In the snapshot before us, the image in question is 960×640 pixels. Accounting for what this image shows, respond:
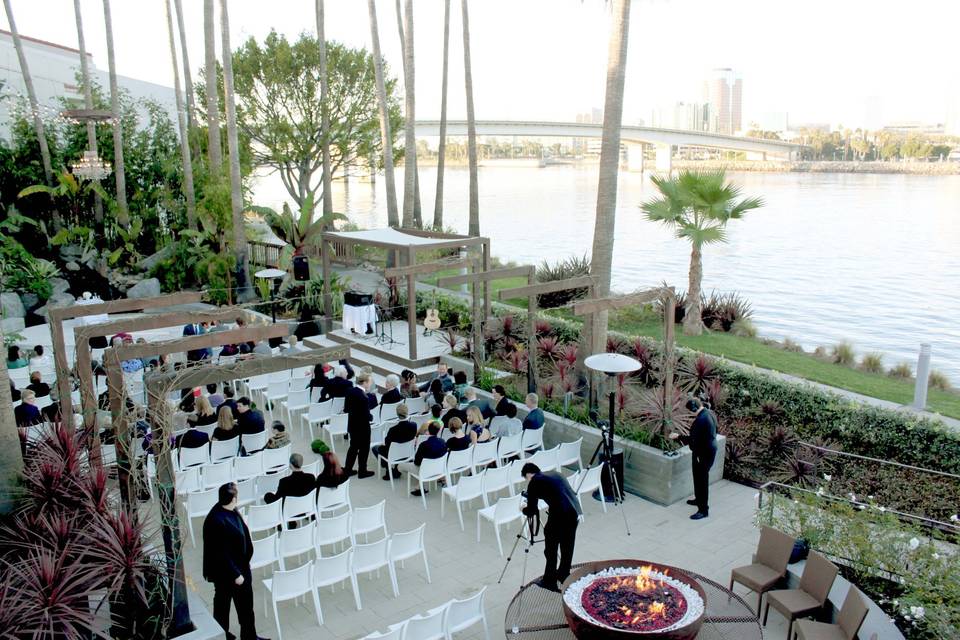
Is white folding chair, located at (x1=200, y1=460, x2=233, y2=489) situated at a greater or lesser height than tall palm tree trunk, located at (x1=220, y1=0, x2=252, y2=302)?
lesser

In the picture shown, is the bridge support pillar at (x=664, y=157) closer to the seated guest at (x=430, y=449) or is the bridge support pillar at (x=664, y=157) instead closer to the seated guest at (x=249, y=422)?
the seated guest at (x=249, y=422)

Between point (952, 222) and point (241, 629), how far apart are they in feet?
230

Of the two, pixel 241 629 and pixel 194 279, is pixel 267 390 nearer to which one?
pixel 241 629

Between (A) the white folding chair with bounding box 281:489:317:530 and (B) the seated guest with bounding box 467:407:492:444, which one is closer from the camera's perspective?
(A) the white folding chair with bounding box 281:489:317:530

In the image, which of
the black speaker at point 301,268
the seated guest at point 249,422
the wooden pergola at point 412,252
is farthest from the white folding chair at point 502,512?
the black speaker at point 301,268

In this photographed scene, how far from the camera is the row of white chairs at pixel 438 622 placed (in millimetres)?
6070

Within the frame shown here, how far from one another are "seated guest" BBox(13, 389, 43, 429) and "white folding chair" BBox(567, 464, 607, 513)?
286 inches

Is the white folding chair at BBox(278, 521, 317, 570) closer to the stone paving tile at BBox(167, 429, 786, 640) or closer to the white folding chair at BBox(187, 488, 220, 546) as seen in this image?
the stone paving tile at BBox(167, 429, 786, 640)

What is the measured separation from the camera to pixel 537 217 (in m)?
67.5

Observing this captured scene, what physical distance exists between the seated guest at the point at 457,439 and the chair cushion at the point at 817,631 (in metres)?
4.92

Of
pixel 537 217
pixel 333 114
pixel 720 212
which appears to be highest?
pixel 333 114

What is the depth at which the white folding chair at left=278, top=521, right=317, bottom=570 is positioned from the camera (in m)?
8.04

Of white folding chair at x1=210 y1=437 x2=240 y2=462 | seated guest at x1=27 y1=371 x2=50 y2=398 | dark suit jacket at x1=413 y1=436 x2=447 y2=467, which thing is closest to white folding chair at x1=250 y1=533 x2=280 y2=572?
dark suit jacket at x1=413 y1=436 x2=447 y2=467

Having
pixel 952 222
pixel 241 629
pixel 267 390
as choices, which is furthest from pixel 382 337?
pixel 952 222
